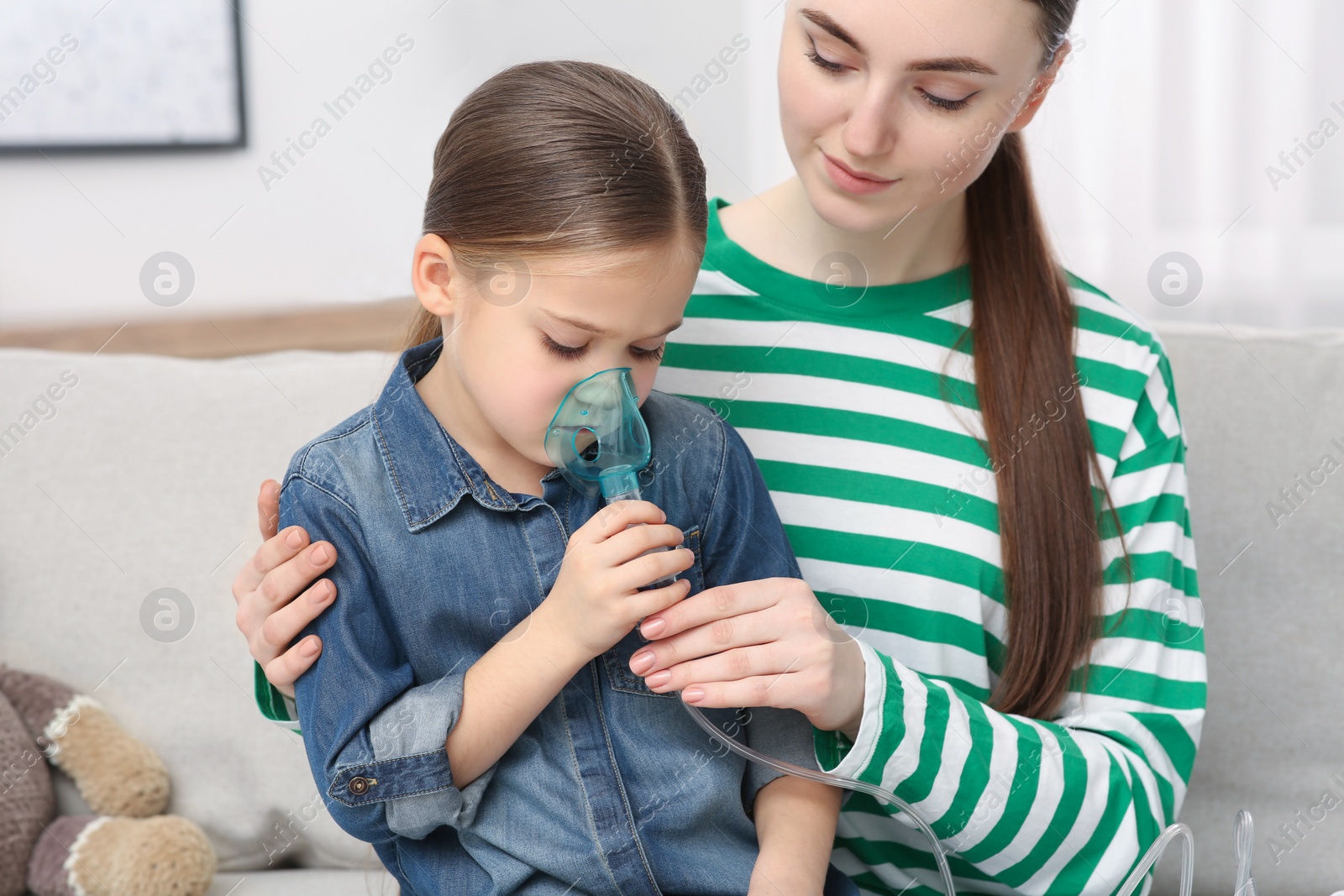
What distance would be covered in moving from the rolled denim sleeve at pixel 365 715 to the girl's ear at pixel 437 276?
18 cm

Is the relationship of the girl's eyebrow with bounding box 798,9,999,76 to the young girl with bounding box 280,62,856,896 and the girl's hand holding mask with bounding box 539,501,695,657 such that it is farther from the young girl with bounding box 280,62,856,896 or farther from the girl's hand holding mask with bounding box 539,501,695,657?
the girl's hand holding mask with bounding box 539,501,695,657

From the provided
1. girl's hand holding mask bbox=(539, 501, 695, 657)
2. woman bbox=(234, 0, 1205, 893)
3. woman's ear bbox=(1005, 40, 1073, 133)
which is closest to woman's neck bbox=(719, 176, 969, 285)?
woman bbox=(234, 0, 1205, 893)

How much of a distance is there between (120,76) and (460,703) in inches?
69.4

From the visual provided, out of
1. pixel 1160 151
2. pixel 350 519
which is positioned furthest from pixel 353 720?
pixel 1160 151

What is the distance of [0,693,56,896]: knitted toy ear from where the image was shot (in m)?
1.30

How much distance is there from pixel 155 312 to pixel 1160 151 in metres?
2.01

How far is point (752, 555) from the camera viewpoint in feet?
3.28

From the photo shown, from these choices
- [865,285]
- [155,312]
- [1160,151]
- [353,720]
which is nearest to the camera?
[353,720]

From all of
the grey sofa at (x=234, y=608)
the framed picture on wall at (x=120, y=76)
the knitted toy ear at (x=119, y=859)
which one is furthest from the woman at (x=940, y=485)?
the framed picture on wall at (x=120, y=76)

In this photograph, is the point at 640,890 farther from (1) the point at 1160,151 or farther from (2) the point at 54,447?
(1) the point at 1160,151

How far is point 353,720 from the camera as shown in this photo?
81 centimetres

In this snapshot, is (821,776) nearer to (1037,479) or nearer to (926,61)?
(1037,479)

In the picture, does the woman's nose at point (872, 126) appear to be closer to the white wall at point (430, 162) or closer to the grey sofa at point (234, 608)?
the grey sofa at point (234, 608)

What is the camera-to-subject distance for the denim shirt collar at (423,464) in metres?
0.90
